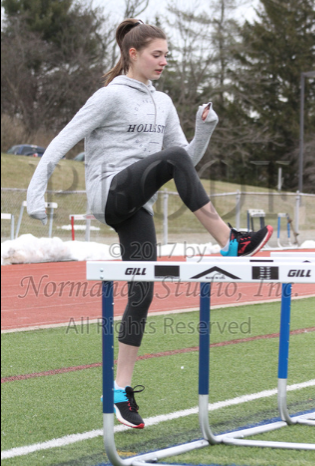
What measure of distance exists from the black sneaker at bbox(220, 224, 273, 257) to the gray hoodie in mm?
537

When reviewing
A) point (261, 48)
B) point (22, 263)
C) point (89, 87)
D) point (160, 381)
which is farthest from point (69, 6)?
point (160, 381)

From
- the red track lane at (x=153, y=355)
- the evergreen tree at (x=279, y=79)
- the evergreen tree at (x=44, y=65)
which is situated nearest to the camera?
the red track lane at (x=153, y=355)

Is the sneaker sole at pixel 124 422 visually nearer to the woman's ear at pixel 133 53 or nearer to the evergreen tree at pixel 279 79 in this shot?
the woman's ear at pixel 133 53

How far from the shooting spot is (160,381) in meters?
3.88

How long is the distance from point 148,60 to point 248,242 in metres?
1.04

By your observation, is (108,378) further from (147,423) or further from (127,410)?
(147,423)

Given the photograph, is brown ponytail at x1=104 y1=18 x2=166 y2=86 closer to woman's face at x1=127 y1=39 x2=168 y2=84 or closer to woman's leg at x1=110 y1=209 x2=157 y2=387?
woman's face at x1=127 y1=39 x2=168 y2=84

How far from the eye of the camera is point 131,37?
3055mm

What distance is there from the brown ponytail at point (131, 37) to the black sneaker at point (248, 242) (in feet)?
3.42

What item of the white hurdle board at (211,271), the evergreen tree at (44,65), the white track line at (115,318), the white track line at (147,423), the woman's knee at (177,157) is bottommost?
the white track line at (115,318)

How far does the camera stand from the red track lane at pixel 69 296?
656cm

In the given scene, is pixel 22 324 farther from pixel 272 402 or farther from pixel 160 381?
pixel 272 402

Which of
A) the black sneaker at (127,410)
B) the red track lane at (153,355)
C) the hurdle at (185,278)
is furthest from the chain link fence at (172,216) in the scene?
the hurdle at (185,278)

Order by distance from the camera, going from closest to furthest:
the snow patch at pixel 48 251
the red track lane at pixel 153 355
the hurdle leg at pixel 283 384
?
the hurdle leg at pixel 283 384
the red track lane at pixel 153 355
the snow patch at pixel 48 251
